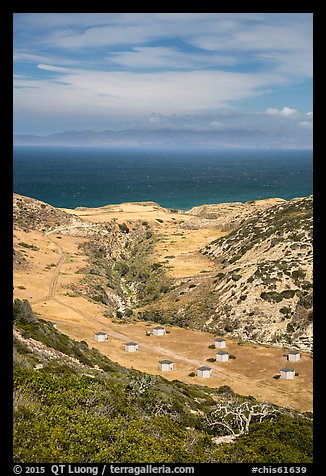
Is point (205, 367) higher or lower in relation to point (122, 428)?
lower

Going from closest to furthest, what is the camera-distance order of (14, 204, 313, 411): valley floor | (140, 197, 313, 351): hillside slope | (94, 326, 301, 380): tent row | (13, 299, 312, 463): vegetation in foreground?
(13, 299, 312, 463): vegetation in foreground
(14, 204, 313, 411): valley floor
(94, 326, 301, 380): tent row
(140, 197, 313, 351): hillside slope

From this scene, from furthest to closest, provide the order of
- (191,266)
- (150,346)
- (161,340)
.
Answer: (191,266), (161,340), (150,346)

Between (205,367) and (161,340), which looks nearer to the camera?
(205,367)

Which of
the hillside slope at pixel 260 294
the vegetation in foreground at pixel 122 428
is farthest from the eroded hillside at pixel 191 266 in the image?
the vegetation in foreground at pixel 122 428

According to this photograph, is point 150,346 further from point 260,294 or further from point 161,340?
point 260,294

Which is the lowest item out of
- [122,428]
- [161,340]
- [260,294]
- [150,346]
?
[150,346]

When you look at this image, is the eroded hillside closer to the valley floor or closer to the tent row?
the valley floor

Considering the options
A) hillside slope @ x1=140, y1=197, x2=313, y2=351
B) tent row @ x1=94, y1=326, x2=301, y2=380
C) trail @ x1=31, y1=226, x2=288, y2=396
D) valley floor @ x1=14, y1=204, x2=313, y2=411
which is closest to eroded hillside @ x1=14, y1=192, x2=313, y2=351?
hillside slope @ x1=140, y1=197, x2=313, y2=351

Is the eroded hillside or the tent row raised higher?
the eroded hillside

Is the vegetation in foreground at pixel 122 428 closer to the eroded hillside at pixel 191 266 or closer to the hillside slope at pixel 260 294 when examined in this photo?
the hillside slope at pixel 260 294

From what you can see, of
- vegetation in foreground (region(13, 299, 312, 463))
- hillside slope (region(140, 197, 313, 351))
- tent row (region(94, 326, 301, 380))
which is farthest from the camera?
hillside slope (region(140, 197, 313, 351))

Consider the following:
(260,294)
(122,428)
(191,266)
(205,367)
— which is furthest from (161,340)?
(122,428)
